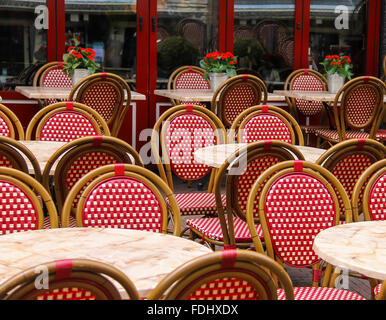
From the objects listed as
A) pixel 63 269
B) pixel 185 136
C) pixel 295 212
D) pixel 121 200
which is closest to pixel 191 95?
pixel 185 136

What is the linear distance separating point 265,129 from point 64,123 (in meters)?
1.22

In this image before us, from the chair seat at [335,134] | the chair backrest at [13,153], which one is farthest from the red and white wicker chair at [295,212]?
the chair seat at [335,134]

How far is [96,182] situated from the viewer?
237cm

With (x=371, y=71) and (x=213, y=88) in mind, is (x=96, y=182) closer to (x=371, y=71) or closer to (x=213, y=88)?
(x=213, y=88)

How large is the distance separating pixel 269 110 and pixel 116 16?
3.47m

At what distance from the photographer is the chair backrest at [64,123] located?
3.82 meters

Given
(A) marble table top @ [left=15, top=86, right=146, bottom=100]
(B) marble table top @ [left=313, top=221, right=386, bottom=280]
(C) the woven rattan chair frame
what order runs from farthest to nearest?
(A) marble table top @ [left=15, top=86, right=146, bottom=100]
(B) marble table top @ [left=313, top=221, right=386, bottom=280]
(C) the woven rattan chair frame

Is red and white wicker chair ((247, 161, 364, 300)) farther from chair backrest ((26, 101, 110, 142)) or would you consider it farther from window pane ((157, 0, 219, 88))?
window pane ((157, 0, 219, 88))

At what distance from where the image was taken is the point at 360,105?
5902 mm

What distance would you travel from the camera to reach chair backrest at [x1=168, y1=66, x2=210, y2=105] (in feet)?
23.1

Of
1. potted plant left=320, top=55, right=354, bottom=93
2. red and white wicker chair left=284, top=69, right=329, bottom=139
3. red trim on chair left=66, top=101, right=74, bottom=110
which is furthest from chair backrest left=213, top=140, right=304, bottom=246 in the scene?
red and white wicker chair left=284, top=69, right=329, bottom=139

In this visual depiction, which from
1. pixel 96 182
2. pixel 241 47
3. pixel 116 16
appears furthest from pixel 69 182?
pixel 241 47

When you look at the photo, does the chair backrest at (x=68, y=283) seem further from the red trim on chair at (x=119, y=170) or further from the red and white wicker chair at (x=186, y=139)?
the red and white wicker chair at (x=186, y=139)

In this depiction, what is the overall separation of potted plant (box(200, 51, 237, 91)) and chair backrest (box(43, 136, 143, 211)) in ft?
11.6
